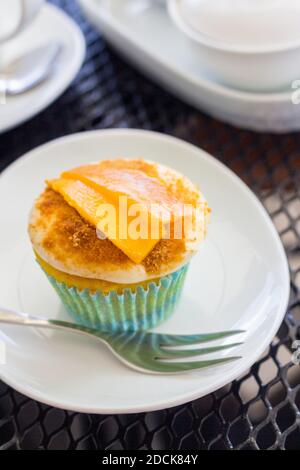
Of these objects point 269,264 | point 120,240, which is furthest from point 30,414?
point 269,264

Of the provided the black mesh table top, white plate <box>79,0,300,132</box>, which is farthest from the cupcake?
white plate <box>79,0,300,132</box>

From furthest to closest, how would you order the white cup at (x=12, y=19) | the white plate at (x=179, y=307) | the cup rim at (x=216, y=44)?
the white cup at (x=12, y=19), the cup rim at (x=216, y=44), the white plate at (x=179, y=307)

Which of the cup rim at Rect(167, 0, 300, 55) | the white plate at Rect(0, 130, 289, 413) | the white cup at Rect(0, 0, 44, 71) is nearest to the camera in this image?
the white plate at Rect(0, 130, 289, 413)

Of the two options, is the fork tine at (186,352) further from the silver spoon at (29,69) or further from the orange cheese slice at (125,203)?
the silver spoon at (29,69)

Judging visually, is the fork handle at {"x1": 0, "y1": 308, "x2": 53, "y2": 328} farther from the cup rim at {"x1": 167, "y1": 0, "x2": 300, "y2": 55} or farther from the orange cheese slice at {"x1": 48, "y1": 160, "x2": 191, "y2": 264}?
the cup rim at {"x1": 167, "y1": 0, "x2": 300, "y2": 55}

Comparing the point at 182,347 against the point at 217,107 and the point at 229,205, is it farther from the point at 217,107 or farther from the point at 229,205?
the point at 217,107

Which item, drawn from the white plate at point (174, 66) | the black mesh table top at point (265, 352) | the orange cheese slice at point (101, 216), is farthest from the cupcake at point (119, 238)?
the white plate at point (174, 66)
